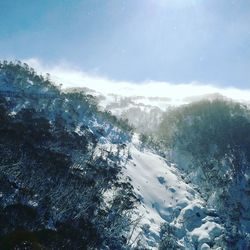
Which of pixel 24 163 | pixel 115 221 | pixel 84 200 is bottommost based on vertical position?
pixel 115 221

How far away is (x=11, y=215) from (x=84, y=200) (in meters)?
46.4

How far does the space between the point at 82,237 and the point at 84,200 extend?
2647 centimetres

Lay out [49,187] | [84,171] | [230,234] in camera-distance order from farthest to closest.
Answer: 1. [230,234]
2. [84,171]
3. [49,187]

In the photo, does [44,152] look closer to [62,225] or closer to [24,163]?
[24,163]

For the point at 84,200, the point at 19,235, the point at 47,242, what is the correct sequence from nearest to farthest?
the point at 19,235, the point at 47,242, the point at 84,200

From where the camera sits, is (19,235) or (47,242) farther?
(47,242)

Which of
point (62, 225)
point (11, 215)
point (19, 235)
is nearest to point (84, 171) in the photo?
point (62, 225)

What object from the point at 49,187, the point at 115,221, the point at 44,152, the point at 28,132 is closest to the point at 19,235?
the point at 49,187

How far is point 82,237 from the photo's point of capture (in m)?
122

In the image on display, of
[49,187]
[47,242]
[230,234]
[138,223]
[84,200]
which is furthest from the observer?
[230,234]

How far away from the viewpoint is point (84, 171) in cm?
18100

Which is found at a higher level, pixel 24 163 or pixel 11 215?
pixel 24 163

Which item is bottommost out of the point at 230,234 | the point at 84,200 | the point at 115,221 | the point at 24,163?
the point at 230,234

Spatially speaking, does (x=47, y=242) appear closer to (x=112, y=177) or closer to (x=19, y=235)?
(x=19, y=235)
